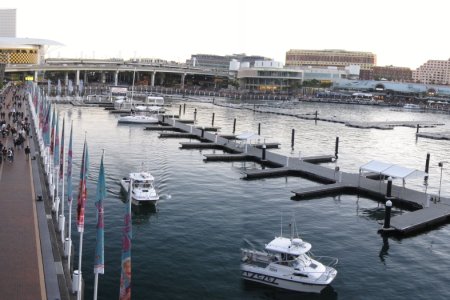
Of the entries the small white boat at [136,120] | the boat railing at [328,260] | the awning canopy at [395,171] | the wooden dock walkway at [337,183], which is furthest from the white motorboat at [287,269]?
the small white boat at [136,120]

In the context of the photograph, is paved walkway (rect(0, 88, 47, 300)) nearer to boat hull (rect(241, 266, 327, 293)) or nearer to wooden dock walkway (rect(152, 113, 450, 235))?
boat hull (rect(241, 266, 327, 293))

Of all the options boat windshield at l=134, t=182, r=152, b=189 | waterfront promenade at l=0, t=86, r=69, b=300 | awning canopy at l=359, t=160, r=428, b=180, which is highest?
awning canopy at l=359, t=160, r=428, b=180

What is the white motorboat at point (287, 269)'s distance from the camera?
29203mm

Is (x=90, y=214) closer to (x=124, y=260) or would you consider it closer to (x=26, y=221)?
(x=26, y=221)

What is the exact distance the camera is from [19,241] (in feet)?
95.6

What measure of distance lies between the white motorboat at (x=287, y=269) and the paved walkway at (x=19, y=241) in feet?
35.0

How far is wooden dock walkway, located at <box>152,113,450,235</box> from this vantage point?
4284 cm

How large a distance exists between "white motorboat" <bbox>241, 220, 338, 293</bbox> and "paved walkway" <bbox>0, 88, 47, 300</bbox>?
1068 cm

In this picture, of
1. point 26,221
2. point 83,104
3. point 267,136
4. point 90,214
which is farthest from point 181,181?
point 83,104

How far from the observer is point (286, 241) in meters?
31.1

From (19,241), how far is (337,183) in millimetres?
32303

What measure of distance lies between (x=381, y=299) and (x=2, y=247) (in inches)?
750

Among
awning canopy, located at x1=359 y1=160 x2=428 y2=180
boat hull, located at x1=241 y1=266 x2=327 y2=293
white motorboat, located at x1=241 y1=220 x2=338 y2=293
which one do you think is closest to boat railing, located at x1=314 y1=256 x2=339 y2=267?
white motorboat, located at x1=241 y1=220 x2=338 y2=293

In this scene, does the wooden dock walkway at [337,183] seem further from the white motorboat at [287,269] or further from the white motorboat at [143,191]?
the white motorboat at [143,191]
